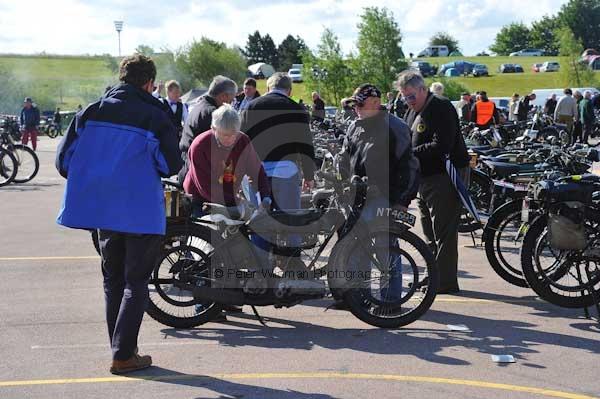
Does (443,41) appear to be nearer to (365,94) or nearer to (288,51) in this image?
(288,51)

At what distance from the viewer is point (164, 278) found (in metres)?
6.39

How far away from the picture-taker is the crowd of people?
206 inches

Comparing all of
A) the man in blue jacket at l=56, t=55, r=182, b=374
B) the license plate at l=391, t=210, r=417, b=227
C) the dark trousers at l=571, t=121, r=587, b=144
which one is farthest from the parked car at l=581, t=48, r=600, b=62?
the man in blue jacket at l=56, t=55, r=182, b=374

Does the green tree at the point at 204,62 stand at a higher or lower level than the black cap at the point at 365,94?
higher

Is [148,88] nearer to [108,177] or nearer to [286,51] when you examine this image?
[108,177]

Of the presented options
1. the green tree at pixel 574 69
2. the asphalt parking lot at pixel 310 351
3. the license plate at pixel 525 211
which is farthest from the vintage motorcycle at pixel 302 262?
the green tree at pixel 574 69

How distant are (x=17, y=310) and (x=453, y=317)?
3625 millimetres

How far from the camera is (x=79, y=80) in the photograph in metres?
73.9

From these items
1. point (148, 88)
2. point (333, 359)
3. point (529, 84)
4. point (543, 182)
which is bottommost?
point (333, 359)

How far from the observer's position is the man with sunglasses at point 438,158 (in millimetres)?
7320

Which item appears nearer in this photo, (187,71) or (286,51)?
(187,71)

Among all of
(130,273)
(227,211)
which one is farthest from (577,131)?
(130,273)

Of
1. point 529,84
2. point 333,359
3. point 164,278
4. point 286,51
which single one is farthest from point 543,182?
point 286,51

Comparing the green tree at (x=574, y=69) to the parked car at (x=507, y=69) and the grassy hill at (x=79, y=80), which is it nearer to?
the grassy hill at (x=79, y=80)
